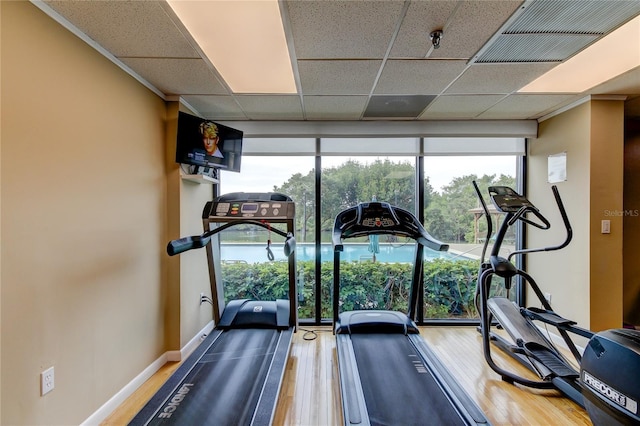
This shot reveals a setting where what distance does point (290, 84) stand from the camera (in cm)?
271

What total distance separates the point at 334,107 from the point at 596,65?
2359mm

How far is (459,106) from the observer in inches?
125

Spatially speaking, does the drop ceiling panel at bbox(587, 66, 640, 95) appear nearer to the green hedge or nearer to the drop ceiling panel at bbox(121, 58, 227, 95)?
the green hedge

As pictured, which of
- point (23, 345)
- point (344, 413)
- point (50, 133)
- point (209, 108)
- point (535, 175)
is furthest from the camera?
point (535, 175)

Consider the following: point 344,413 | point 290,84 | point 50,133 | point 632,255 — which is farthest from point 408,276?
point 50,133

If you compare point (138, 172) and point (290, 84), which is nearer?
point (138, 172)

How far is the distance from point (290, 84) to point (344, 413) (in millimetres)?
2767

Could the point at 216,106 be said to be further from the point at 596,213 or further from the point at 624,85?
the point at 596,213

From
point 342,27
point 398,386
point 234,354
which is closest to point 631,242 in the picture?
point 398,386

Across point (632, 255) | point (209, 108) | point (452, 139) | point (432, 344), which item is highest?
point (209, 108)

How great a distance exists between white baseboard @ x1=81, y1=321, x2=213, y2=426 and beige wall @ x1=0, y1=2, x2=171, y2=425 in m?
0.05

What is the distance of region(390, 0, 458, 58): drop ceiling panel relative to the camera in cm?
165

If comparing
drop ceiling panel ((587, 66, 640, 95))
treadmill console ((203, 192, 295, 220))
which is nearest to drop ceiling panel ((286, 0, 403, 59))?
treadmill console ((203, 192, 295, 220))

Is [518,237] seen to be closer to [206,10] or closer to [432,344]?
[432,344]
